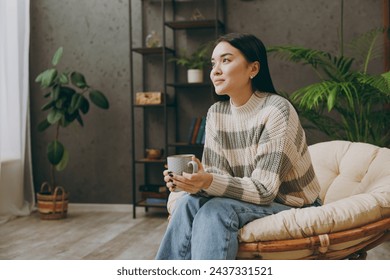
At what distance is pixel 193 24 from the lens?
3770mm

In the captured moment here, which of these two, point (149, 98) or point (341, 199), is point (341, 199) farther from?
point (149, 98)

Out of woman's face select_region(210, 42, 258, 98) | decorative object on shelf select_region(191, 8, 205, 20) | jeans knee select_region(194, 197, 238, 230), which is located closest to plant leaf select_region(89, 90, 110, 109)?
decorative object on shelf select_region(191, 8, 205, 20)

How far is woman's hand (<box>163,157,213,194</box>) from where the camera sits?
1370 millimetres

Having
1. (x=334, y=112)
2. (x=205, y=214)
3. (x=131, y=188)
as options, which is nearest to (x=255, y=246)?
(x=205, y=214)

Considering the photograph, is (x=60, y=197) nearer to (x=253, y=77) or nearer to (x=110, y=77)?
(x=110, y=77)

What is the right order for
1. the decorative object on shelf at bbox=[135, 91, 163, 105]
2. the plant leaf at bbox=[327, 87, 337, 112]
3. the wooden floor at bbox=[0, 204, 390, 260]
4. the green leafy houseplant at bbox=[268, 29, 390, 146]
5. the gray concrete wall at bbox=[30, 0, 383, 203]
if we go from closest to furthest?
the plant leaf at bbox=[327, 87, 337, 112] < the green leafy houseplant at bbox=[268, 29, 390, 146] < the wooden floor at bbox=[0, 204, 390, 260] < the decorative object on shelf at bbox=[135, 91, 163, 105] < the gray concrete wall at bbox=[30, 0, 383, 203]

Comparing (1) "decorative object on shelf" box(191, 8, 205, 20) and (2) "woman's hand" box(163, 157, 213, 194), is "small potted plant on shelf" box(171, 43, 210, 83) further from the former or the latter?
(2) "woman's hand" box(163, 157, 213, 194)

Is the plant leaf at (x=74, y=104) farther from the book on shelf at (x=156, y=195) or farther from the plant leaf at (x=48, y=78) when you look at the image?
the book on shelf at (x=156, y=195)

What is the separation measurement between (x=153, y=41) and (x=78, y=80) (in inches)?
25.9

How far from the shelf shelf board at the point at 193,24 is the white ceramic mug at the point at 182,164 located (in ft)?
8.01

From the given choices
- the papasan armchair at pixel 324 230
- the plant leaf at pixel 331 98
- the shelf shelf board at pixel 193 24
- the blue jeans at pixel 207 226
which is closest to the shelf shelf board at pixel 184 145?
the shelf shelf board at pixel 193 24

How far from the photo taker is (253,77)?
5.47ft

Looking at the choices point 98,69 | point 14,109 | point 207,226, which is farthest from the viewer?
point 98,69

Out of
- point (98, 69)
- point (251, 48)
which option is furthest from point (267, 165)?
point (98, 69)
